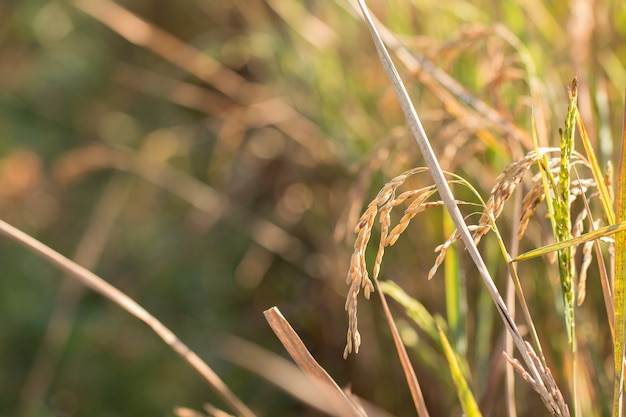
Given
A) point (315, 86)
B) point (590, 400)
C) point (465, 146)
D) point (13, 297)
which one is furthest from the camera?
point (13, 297)

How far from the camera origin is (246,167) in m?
1.67

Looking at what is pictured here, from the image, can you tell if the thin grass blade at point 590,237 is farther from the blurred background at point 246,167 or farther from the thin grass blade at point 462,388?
the blurred background at point 246,167

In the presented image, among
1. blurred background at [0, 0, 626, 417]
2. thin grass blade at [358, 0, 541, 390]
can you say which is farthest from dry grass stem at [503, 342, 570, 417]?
blurred background at [0, 0, 626, 417]

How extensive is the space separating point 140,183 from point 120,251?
0.56 feet

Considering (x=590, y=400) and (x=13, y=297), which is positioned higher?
(x=590, y=400)

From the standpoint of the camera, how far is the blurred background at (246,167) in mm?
954

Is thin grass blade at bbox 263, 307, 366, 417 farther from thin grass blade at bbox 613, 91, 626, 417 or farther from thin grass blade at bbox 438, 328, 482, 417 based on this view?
thin grass blade at bbox 613, 91, 626, 417

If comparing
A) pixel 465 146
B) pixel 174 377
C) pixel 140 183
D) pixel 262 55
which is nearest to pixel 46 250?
pixel 465 146

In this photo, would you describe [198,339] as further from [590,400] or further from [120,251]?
[590,400]

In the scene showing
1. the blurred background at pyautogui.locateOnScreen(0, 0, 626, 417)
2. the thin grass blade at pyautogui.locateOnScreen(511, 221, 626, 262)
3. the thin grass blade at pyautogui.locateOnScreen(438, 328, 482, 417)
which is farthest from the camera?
the blurred background at pyautogui.locateOnScreen(0, 0, 626, 417)

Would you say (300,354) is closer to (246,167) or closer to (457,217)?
(457,217)

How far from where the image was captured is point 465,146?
0.99m

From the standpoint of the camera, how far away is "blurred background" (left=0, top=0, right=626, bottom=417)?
954 millimetres

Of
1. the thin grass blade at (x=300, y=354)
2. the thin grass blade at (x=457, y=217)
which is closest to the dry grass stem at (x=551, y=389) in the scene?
the thin grass blade at (x=457, y=217)
